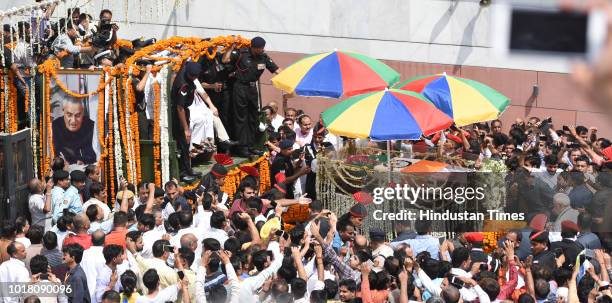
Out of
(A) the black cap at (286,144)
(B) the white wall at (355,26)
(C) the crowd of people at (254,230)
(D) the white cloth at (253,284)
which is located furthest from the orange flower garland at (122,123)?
(B) the white wall at (355,26)

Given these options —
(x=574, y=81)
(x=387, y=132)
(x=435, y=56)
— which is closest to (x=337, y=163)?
(x=387, y=132)

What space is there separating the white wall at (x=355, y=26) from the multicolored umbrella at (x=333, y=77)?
4.14 metres

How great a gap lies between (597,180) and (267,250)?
14.8 feet

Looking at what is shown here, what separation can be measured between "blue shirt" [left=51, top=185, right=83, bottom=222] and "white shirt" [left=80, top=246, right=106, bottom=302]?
2348 mm

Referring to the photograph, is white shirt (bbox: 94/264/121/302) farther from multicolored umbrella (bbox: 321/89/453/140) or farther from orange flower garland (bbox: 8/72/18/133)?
orange flower garland (bbox: 8/72/18/133)

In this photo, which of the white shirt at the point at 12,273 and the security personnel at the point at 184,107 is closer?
the white shirt at the point at 12,273

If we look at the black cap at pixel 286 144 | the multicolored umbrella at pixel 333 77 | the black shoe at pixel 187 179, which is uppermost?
the multicolored umbrella at pixel 333 77

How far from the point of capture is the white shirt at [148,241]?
27.9 feet

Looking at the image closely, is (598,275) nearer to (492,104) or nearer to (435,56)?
(492,104)

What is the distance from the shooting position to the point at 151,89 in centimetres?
1209

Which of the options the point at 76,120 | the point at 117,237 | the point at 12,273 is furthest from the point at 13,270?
the point at 76,120

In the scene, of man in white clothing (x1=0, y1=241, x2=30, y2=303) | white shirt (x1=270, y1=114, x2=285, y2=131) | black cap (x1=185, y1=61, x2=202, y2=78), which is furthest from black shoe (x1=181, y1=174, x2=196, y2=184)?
man in white clothing (x1=0, y1=241, x2=30, y2=303)

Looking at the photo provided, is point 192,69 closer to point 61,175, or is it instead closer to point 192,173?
point 192,173

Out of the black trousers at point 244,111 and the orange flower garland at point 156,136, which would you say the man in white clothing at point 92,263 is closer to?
the orange flower garland at point 156,136
